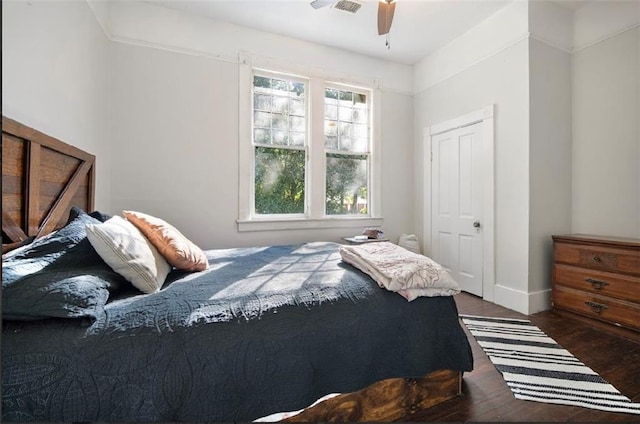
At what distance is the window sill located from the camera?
3.34 m

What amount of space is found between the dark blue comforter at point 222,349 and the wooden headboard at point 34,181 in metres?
0.67

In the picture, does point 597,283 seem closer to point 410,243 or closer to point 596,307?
point 596,307

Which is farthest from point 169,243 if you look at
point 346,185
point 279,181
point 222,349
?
point 346,185

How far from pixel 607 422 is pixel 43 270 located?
2.62 metres

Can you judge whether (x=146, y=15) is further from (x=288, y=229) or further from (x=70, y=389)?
(x=70, y=389)

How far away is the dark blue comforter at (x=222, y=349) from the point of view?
924mm

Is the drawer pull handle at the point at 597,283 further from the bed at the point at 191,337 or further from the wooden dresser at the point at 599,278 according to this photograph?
the bed at the point at 191,337

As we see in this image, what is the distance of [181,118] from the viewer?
3059 millimetres

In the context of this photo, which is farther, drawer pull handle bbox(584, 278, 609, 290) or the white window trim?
the white window trim

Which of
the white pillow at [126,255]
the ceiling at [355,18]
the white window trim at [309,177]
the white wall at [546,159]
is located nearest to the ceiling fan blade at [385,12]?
the ceiling at [355,18]

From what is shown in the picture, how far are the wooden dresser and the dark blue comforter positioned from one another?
1.79m

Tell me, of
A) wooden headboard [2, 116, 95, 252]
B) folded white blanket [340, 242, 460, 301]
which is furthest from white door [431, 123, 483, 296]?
wooden headboard [2, 116, 95, 252]

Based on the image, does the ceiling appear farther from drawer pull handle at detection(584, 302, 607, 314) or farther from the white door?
drawer pull handle at detection(584, 302, 607, 314)

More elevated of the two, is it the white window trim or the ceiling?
the ceiling
